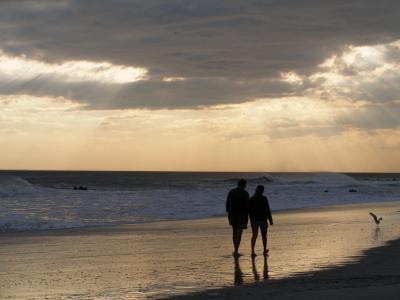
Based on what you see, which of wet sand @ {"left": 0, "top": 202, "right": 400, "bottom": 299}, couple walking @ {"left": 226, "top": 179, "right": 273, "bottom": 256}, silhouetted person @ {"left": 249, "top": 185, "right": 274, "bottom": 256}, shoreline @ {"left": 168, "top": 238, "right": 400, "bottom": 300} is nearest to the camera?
shoreline @ {"left": 168, "top": 238, "right": 400, "bottom": 300}

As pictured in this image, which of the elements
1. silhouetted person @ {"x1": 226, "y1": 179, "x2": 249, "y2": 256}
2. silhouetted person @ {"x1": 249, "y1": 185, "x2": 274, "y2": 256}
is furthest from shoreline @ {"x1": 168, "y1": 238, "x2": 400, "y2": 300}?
silhouetted person @ {"x1": 226, "y1": 179, "x2": 249, "y2": 256}

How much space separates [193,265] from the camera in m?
11.4

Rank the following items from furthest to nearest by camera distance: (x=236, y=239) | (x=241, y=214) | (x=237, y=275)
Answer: (x=241, y=214) → (x=236, y=239) → (x=237, y=275)

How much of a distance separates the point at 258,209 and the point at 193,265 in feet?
8.65

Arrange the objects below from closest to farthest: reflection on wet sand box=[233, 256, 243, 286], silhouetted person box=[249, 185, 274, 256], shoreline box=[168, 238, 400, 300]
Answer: shoreline box=[168, 238, 400, 300]
reflection on wet sand box=[233, 256, 243, 286]
silhouetted person box=[249, 185, 274, 256]

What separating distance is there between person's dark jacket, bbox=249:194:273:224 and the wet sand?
0.79 metres

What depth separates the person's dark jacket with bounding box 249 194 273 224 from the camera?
13.4 metres

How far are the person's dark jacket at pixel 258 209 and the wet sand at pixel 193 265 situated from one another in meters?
0.79

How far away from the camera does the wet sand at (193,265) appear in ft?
29.2

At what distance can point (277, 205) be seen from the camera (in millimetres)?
34094

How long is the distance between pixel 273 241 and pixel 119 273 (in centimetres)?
582

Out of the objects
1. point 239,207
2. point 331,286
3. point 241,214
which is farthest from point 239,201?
point 331,286

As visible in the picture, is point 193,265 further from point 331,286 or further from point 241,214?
point 331,286

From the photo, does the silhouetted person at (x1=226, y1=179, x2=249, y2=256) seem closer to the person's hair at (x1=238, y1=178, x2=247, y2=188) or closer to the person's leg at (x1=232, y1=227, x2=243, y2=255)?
the person's leg at (x1=232, y1=227, x2=243, y2=255)
